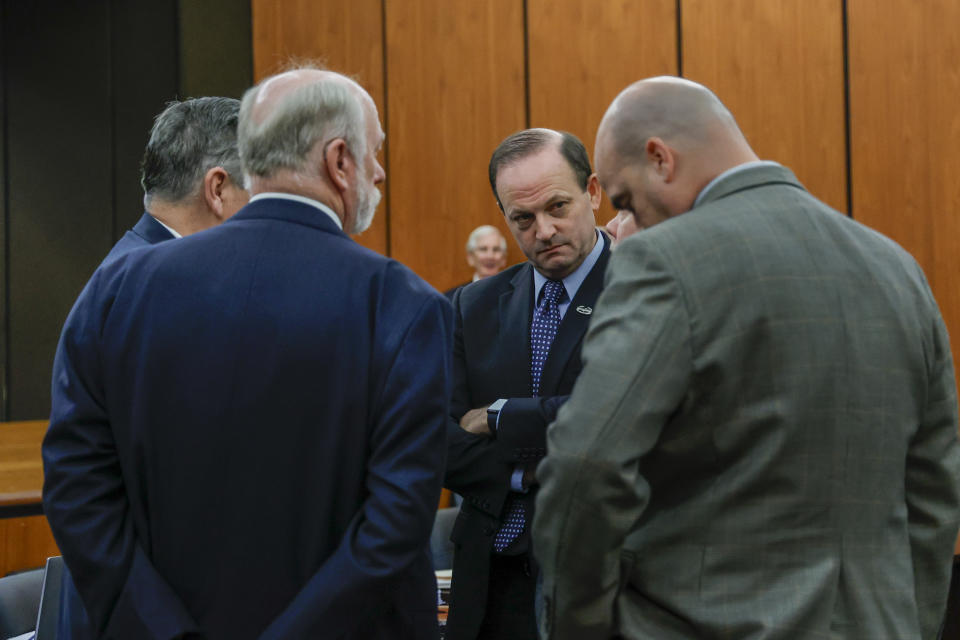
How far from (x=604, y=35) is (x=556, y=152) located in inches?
165

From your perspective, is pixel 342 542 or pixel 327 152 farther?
pixel 327 152

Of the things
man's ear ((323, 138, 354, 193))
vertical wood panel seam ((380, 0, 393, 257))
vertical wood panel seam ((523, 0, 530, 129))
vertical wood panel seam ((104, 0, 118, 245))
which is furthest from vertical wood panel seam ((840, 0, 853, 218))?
Result: man's ear ((323, 138, 354, 193))

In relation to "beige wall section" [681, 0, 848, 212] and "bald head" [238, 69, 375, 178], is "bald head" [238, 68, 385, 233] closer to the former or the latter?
"bald head" [238, 69, 375, 178]

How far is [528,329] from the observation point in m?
2.05

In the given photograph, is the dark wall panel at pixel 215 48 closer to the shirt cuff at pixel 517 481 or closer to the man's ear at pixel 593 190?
the man's ear at pixel 593 190

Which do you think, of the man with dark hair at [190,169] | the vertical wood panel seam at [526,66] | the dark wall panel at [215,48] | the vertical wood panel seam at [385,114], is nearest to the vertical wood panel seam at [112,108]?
the dark wall panel at [215,48]

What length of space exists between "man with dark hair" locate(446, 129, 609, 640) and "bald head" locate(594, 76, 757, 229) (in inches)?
25.1

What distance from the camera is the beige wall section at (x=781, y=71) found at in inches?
238

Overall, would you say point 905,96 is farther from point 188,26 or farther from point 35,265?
point 35,265

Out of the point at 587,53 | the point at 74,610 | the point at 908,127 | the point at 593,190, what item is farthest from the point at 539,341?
the point at 908,127

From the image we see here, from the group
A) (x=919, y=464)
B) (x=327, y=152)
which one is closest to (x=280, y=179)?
(x=327, y=152)

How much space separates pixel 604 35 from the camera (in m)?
6.03

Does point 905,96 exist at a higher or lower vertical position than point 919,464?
higher

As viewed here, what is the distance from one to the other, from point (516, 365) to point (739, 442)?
873 millimetres
